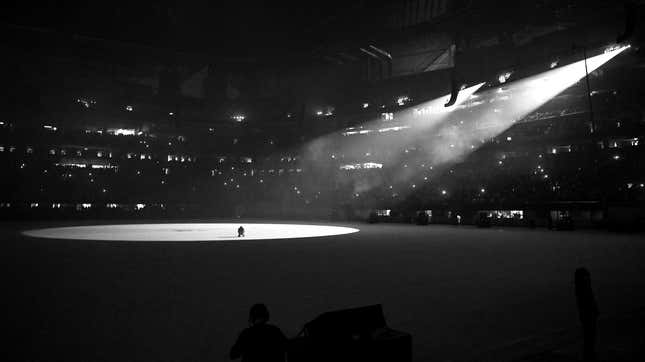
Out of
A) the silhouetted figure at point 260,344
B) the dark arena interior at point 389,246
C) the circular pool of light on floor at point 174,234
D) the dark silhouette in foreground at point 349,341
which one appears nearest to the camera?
the dark silhouette in foreground at point 349,341

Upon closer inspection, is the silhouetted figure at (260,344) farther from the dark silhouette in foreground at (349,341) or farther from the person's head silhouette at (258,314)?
the dark silhouette in foreground at (349,341)

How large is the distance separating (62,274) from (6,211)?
4421cm

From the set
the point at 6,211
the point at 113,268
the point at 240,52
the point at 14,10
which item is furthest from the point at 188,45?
the point at 113,268

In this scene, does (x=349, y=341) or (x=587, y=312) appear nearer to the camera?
(x=349, y=341)

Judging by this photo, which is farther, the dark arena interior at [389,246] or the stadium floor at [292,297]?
the stadium floor at [292,297]

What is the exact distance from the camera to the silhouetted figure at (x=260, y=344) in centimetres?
336

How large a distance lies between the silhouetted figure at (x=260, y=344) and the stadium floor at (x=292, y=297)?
2.06 metres

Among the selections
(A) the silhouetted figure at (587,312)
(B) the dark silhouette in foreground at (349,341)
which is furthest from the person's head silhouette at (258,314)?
(A) the silhouetted figure at (587,312)

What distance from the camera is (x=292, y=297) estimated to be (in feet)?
27.6

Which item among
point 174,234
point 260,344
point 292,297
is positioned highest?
point 260,344

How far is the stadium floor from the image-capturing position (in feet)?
18.5

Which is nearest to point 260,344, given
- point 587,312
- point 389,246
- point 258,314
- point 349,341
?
point 258,314

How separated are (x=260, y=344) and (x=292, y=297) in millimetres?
5133

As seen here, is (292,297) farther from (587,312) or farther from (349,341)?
(349,341)
